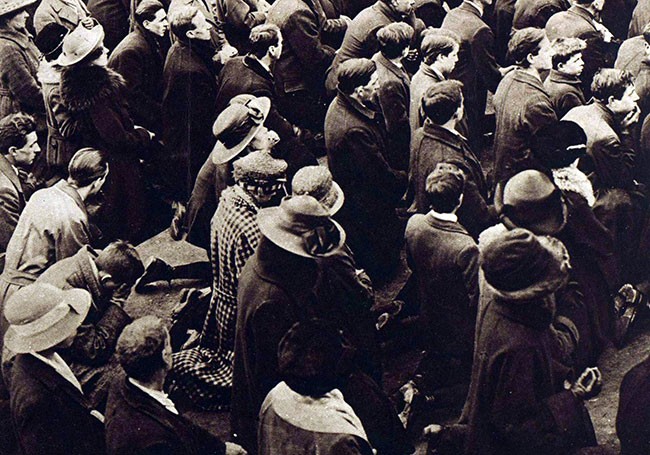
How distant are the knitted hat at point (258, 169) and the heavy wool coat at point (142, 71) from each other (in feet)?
11.0

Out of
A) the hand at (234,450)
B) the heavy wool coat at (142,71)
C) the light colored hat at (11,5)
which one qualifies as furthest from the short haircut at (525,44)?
the light colored hat at (11,5)

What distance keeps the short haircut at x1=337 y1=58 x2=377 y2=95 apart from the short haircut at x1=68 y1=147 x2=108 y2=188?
227 centimetres

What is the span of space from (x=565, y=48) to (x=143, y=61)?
4.29m

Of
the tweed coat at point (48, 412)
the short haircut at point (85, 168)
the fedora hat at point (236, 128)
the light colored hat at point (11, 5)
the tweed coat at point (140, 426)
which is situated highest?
the fedora hat at point (236, 128)

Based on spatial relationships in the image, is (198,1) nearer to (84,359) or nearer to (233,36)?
(233,36)

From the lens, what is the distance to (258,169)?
808 centimetres

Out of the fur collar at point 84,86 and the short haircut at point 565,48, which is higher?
the short haircut at point 565,48

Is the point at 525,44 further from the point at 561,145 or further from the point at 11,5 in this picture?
the point at 11,5

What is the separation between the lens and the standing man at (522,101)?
31.1 ft

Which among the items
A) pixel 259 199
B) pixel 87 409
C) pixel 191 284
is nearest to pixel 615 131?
pixel 259 199

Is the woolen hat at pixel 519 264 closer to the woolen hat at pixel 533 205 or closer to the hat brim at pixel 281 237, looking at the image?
the woolen hat at pixel 533 205

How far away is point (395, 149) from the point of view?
10.5 meters

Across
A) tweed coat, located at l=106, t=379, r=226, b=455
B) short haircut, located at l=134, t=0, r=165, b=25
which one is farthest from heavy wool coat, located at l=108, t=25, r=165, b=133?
tweed coat, located at l=106, t=379, r=226, b=455

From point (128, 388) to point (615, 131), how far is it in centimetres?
467
